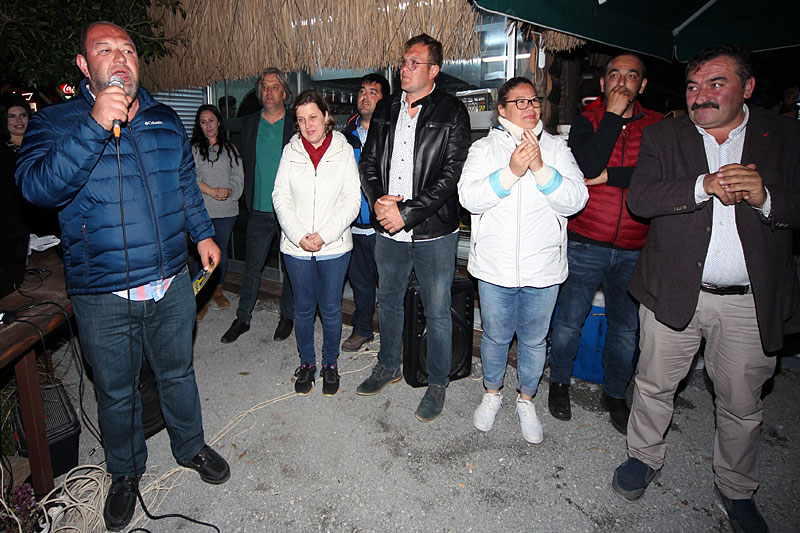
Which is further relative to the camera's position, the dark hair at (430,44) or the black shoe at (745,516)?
the dark hair at (430,44)

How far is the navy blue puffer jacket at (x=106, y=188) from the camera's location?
1.81 meters

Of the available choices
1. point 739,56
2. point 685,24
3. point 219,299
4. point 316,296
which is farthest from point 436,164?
point 219,299

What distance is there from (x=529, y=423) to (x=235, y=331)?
290 centimetres

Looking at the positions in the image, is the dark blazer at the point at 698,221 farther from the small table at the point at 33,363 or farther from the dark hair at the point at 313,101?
the small table at the point at 33,363

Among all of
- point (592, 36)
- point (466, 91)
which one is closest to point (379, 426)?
point (592, 36)

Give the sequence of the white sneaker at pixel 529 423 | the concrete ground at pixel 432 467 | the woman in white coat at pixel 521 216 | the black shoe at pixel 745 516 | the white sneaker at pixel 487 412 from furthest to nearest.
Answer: the white sneaker at pixel 487 412
the white sneaker at pixel 529 423
the woman in white coat at pixel 521 216
the concrete ground at pixel 432 467
the black shoe at pixel 745 516

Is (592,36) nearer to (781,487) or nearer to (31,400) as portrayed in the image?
(781,487)

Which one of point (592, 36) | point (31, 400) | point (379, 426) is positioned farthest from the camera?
point (379, 426)

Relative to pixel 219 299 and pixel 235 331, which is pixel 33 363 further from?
pixel 219 299

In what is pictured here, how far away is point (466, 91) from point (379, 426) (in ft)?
10.8

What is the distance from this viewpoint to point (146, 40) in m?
5.19

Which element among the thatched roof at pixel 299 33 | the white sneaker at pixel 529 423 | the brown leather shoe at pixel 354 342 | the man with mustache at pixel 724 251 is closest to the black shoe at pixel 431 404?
the white sneaker at pixel 529 423

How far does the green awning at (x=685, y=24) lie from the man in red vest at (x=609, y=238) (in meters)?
0.41

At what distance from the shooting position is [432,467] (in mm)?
2643
